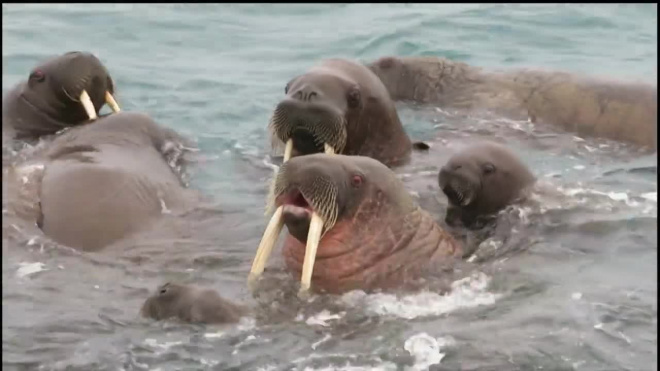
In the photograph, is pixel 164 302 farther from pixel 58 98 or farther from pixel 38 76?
pixel 38 76

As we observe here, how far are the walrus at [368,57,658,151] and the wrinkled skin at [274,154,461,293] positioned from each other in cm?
421

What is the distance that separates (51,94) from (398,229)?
4.32m

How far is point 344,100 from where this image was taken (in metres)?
10.2

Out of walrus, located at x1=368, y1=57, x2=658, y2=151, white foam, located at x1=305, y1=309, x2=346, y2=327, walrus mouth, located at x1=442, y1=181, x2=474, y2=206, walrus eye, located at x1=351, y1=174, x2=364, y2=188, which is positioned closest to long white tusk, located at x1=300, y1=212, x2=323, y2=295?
white foam, located at x1=305, y1=309, x2=346, y2=327

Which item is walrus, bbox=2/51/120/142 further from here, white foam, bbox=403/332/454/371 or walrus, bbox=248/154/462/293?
white foam, bbox=403/332/454/371

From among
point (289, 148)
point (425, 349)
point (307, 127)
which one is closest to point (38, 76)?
point (289, 148)

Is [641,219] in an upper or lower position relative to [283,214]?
lower

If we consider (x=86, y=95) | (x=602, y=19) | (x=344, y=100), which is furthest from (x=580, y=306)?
(x=602, y=19)

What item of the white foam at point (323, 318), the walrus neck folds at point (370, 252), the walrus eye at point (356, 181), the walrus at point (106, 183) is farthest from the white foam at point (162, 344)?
the walrus at point (106, 183)

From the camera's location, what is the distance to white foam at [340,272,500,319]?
778 cm

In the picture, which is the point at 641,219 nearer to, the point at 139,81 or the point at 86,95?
the point at 86,95

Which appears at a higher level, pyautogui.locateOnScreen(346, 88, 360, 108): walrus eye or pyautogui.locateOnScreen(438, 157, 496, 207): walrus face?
pyautogui.locateOnScreen(346, 88, 360, 108): walrus eye

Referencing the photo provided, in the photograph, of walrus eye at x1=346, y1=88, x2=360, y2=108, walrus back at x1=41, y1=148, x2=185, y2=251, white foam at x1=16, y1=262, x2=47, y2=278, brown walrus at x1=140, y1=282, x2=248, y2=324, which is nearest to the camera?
brown walrus at x1=140, y1=282, x2=248, y2=324

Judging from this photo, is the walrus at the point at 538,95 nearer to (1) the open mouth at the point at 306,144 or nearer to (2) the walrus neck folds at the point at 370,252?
(1) the open mouth at the point at 306,144
